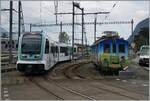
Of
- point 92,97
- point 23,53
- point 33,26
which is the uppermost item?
point 33,26

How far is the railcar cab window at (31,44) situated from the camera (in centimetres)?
2533

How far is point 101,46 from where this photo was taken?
2694cm

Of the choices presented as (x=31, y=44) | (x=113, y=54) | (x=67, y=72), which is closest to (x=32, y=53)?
(x=31, y=44)

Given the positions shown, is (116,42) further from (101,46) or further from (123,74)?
(123,74)

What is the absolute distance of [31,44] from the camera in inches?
1002

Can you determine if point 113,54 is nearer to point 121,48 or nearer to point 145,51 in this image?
point 121,48

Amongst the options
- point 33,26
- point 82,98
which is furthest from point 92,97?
point 33,26

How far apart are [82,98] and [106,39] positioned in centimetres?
1316

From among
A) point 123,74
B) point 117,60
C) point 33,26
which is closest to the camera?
point 123,74

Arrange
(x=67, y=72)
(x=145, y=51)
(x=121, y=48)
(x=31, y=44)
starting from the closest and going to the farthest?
(x=31, y=44), (x=121, y=48), (x=67, y=72), (x=145, y=51)

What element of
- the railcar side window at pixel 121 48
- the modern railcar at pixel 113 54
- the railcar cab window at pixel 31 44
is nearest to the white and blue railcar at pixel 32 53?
the railcar cab window at pixel 31 44

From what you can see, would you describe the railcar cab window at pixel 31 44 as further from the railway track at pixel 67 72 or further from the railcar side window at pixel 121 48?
the railcar side window at pixel 121 48

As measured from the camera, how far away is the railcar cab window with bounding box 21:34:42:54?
25.3 metres

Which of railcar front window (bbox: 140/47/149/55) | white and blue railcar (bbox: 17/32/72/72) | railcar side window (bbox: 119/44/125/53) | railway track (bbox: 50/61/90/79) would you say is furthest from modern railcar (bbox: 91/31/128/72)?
railcar front window (bbox: 140/47/149/55)
